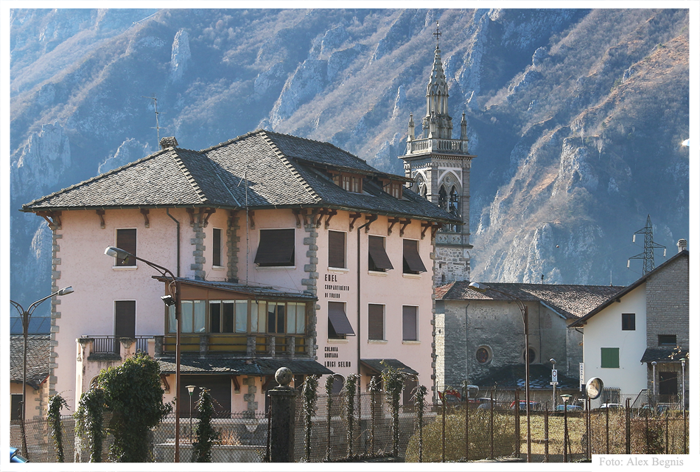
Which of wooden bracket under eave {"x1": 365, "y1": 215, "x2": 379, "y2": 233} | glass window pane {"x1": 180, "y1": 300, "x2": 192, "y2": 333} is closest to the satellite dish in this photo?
glass window pane {"x1": 180, "y1": 300, "x2": 192, "y2": 333}

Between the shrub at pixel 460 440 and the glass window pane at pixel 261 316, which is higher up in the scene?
the glass window pane at pixel 261 316

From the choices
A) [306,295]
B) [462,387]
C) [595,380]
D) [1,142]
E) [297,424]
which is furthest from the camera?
[462,387]

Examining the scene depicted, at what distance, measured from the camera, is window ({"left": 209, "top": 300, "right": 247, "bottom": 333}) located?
135ft

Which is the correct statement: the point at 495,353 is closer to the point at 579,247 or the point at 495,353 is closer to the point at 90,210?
the point at 90,210

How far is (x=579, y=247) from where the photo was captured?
195250 millimetres

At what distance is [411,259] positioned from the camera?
49250 millimetres

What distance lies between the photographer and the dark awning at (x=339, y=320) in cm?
4444

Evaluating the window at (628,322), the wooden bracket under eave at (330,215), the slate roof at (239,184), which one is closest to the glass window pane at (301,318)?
the wooden bracket under eave at (330,215)

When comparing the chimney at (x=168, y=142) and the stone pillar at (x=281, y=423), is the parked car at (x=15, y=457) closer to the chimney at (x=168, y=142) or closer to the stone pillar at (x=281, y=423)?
the stone pillar at (x=281, y=423)

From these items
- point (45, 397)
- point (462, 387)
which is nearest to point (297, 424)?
point (45, 397)

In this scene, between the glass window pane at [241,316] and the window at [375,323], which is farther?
the window at [375,323]

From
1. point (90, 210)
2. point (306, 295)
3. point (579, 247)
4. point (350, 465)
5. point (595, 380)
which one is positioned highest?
point (579, 247)

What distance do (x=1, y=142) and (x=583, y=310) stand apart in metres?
62.1

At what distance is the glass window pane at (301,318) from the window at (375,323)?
3858mm
